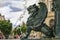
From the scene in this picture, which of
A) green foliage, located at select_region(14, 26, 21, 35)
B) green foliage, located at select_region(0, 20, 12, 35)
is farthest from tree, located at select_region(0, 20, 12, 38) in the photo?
green foliage, located at select_region(14, 26, 21, 35)

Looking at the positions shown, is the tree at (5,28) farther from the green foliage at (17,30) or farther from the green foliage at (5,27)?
the green foliage at (17,30)

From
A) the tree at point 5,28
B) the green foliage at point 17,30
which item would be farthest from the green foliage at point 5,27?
the green foliage at point 17,30

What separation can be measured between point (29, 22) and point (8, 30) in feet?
10.5

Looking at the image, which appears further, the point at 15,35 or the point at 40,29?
the point at 15,35

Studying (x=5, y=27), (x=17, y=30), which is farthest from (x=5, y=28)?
(x=17, y=30)

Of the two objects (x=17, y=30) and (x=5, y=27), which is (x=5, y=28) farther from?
(x=17, y=30)

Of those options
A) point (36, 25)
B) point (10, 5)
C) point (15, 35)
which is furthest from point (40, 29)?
point (10, 5)

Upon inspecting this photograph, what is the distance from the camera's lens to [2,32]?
1165 centimetres

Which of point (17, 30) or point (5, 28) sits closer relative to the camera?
point (5, 28)

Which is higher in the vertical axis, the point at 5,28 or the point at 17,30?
the point at 5,28

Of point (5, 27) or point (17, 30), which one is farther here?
point (17, 30)

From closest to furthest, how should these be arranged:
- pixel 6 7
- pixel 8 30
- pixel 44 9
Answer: pixel 44 9, pixel 8 30, pixel 6 7

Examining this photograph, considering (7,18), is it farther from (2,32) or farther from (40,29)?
(40,29)

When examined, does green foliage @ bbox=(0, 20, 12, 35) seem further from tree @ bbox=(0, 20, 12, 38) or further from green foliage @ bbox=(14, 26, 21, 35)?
green foliage @ bbox=(14, 26, 21, 35)
